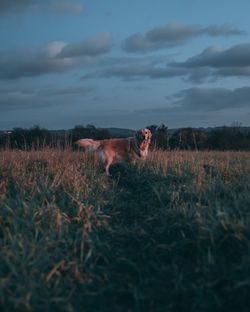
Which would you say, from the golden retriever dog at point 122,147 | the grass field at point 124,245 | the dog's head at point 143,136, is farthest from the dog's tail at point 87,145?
the grass field at point 124,245

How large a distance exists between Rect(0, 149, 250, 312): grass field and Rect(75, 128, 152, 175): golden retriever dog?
11.5ft

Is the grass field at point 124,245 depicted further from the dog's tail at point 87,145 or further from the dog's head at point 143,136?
the dog's head at point 143,136

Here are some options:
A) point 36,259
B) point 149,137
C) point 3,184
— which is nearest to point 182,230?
point 36,259

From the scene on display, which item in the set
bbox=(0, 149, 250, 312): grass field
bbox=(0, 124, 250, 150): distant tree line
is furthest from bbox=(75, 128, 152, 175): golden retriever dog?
bbox=(0, 149, 250, 312): grass field

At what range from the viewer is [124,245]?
5559 millimetres

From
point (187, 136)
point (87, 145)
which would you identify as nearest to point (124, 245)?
point (87, 145)

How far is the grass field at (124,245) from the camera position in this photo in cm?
438

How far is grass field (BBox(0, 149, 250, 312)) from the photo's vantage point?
4.38 meters

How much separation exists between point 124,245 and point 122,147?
21.8ft

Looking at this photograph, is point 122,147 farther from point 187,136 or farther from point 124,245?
point 187,136

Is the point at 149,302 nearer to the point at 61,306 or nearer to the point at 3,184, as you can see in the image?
the point at 61,306

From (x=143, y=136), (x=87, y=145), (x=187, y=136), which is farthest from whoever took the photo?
(x=187, y=136)

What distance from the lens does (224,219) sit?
526 centimetres

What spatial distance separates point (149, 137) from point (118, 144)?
72cm
